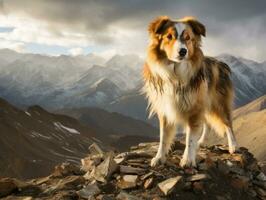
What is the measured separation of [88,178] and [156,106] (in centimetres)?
282

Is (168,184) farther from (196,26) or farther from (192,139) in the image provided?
(196,26)

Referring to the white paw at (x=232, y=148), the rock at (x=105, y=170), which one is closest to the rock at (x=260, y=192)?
the white paw at (x=232, y=148)

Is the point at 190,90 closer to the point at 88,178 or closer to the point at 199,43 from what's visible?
the point at 199,43

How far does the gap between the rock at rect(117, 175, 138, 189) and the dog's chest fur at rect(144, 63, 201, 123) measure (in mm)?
1994

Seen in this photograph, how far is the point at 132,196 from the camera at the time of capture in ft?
40.0

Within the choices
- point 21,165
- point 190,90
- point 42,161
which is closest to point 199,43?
point 190,90

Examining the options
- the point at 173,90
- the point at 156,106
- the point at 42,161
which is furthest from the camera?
the point at 42,161

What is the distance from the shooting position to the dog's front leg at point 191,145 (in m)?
13.7

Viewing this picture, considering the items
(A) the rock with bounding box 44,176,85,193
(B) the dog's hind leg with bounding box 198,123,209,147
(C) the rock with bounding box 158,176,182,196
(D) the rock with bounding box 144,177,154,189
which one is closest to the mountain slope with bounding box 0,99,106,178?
(B) the dog's hind leg with bounding box 198,123,209,147

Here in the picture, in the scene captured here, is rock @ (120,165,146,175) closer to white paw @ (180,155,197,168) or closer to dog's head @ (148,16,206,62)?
white paw @ (180,155,197,168)

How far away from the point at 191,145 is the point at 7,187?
17.3 ft

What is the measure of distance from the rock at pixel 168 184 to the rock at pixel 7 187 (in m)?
4.05

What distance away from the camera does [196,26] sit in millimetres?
12773

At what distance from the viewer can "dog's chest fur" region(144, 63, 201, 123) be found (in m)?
12.6
